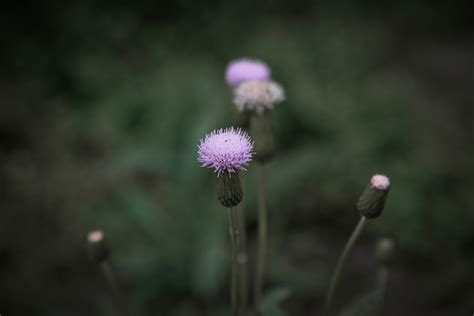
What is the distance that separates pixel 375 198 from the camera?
1.54m

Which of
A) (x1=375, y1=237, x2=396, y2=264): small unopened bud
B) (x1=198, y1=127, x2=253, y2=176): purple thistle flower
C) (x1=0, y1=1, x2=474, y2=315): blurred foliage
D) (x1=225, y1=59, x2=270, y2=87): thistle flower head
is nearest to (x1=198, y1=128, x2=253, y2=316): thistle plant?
(x1=198, y1=127, x2=253, y2=176): purple thistle flower

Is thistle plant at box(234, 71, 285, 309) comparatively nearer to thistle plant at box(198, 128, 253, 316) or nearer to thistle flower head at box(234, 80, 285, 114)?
thistle flower head at box(234, 80, 285, 114)

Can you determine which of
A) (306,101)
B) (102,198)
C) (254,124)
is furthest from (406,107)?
(102,198)

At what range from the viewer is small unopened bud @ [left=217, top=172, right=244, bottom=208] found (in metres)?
1.46

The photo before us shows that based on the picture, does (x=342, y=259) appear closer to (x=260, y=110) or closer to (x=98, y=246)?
(x=260, y=110)

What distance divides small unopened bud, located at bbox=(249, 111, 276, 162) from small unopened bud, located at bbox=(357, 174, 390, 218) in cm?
52

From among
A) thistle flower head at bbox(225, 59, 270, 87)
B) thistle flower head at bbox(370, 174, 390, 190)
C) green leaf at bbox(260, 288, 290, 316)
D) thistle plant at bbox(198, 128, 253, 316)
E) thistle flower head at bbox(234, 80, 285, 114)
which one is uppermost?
thistle flower head at bbox(225, 59, 270, 87)

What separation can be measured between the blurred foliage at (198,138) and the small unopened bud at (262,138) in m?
0.50

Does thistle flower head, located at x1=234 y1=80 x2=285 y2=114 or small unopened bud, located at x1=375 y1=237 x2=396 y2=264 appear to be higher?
thistle flower head, located at x1=234 y1=80 x2=285 y2=114

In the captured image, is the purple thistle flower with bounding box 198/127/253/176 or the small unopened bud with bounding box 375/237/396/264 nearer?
the purple thistle flower with bounding box 198/127/253/176

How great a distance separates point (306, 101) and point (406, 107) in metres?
1.12

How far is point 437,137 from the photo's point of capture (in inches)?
152

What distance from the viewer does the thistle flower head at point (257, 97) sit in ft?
6.29

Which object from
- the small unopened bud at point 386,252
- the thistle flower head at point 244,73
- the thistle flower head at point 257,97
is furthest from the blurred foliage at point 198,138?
the small unopened bud at point 386,252
